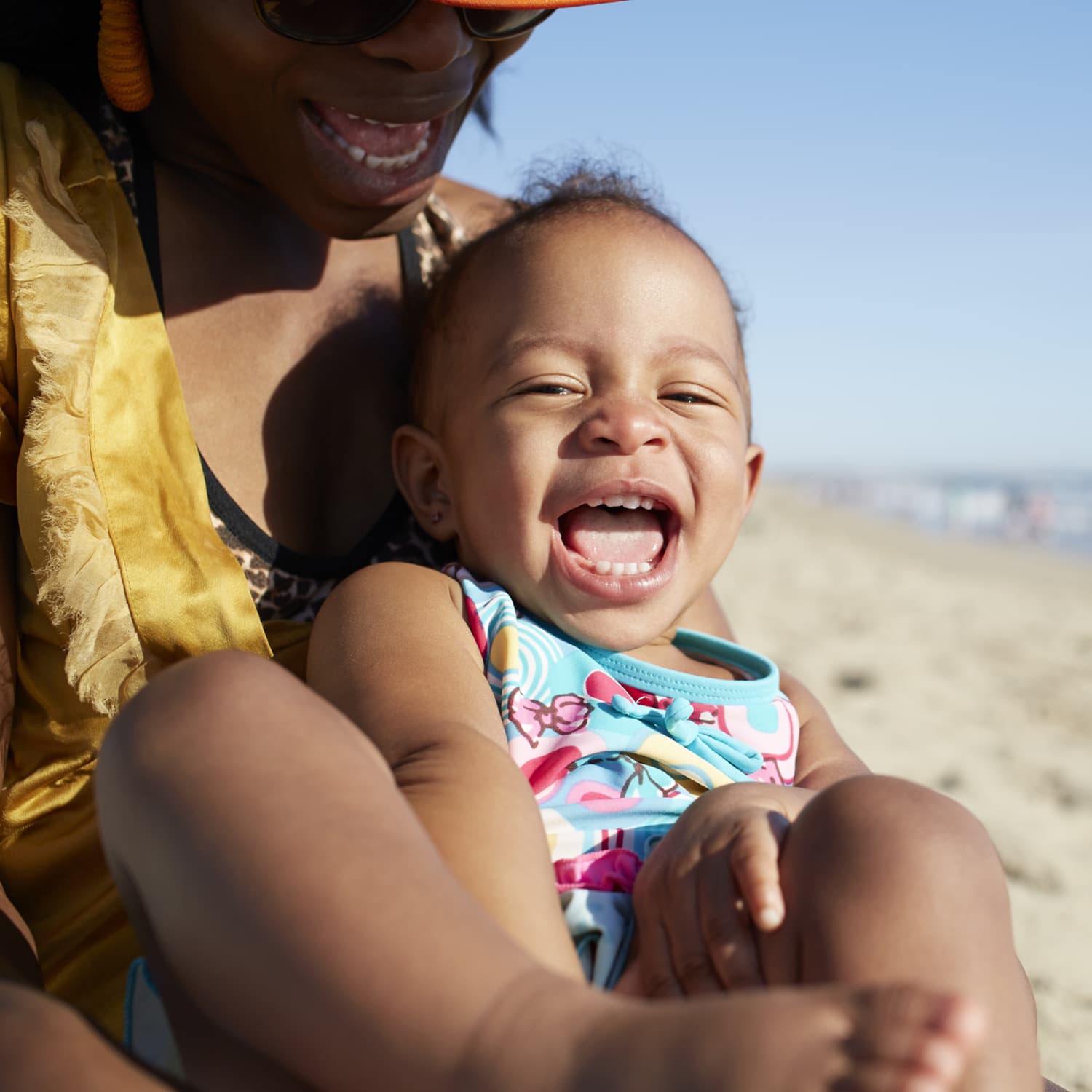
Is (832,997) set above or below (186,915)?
above

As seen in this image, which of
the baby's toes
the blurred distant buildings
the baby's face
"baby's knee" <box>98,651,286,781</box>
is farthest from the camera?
the blurred distant buildings

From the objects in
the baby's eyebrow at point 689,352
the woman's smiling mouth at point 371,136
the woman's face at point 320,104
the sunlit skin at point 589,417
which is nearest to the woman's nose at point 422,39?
the woman's face at point 320,104

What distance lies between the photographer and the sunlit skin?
2.02 m

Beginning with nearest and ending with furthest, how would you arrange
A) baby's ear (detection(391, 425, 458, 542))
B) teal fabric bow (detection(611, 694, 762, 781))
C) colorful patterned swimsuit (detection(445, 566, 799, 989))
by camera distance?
colorful patterned swimsuit (detection(445, 566, 799, 989)), teal fabric bow (detection(611, 694, 762, 781)), baby's ear (detection(391, 425, 458, 542))

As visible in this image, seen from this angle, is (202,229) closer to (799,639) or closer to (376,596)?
(376,596)

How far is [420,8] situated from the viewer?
2.00m

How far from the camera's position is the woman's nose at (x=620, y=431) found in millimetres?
1981

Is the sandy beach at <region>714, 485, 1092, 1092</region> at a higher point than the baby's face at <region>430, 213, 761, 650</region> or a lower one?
lower

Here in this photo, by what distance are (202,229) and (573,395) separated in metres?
0.81

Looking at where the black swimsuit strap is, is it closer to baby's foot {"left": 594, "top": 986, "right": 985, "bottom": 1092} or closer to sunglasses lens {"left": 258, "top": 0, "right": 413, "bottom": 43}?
sunglasses lens {"left": 258, "top": 0, "right": 413, "bottom": 43}

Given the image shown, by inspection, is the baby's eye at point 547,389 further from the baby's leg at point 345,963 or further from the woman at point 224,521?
the baby's leg at point 345,963

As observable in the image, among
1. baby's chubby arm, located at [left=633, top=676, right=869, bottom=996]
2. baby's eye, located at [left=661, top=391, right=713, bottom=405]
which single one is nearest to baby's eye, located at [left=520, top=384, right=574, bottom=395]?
baby's eye, located at [left=661, top=391, right=713, bottom=405]

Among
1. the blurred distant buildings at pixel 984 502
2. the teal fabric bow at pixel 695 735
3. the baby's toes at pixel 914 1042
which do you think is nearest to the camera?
the baby's toes at pixel 914 1042

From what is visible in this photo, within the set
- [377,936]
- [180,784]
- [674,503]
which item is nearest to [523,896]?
[377,936]
